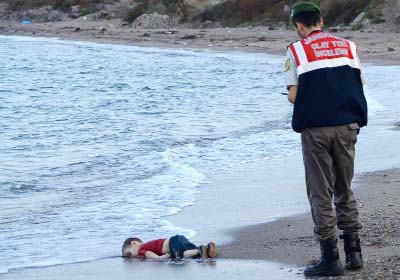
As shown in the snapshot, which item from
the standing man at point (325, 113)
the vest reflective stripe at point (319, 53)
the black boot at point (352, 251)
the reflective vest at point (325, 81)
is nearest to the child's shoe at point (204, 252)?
the standing man at point (325, 113)

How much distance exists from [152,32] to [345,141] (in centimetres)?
3993

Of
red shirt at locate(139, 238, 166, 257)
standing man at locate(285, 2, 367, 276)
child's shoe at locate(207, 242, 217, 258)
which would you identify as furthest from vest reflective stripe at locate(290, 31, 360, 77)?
red shirt at locate(139, 238, 166, 257)

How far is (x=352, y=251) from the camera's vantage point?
20.4 ft

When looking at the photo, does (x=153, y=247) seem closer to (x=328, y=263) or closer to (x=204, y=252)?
(x=204, y=252)

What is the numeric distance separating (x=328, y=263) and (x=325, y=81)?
3.60ft

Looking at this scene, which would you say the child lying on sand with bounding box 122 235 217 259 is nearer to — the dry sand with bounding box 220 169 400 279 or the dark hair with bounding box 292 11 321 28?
the dry sand with bounding box 220 169 400 279

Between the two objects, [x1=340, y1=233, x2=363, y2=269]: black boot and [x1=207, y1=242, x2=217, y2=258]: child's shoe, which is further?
[x1=207, y1=242, x2=217, y2=258]: child's shoe

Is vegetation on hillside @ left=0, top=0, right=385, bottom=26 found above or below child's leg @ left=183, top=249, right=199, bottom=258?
above

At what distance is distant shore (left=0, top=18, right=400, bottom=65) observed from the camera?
100ft

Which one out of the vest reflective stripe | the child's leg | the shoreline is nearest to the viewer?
the vest reflective stripe

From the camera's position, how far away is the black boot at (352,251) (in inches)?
244

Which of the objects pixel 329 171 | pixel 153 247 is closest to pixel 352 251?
pixel 329 171

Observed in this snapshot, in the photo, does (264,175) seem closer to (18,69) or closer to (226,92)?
(226,92)

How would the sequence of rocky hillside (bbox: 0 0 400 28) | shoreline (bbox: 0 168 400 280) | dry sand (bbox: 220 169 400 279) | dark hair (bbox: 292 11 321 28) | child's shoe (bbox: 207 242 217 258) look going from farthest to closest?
1. rocky hillside (bbox: 0 0 400 28)
2. child's shoe (bbox: 207 242 217 258)
3. shoreline (bbox: 0 168 400 280)
4. dry sand (bbox: 220 169 400 279)
5. dark hair (bbox: 292 11 321 28)
